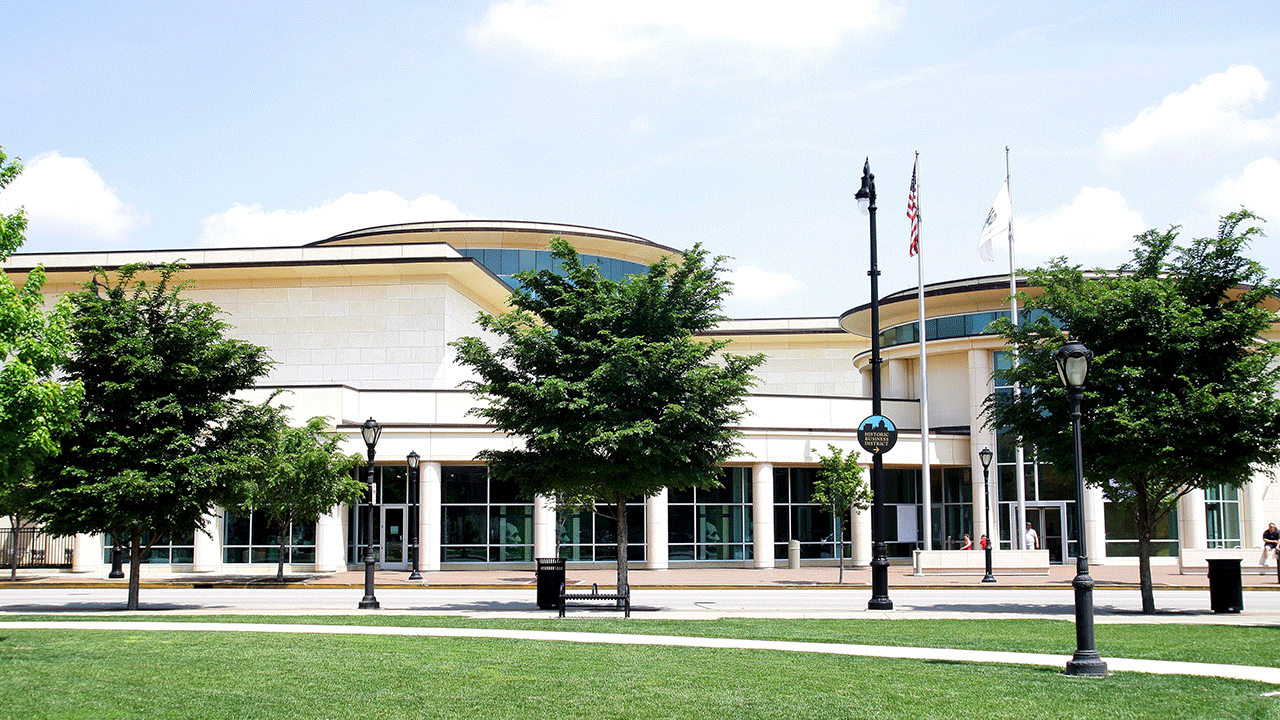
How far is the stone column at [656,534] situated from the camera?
1631 inches

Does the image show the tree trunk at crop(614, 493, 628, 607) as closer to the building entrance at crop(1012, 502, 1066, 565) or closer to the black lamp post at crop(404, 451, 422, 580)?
the black lamp post at crop(404, 451, 422, 580)

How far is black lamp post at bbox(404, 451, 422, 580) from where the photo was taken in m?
36.3

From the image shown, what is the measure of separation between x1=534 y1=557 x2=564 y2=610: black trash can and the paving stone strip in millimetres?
5269

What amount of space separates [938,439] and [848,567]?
22.2ft

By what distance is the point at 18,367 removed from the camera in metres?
17.2

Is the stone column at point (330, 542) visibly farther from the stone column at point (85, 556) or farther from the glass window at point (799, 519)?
the glass window at point (799, 519)

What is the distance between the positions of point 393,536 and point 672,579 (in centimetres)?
1193

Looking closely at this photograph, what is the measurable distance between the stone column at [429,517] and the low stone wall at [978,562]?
56.3 feet

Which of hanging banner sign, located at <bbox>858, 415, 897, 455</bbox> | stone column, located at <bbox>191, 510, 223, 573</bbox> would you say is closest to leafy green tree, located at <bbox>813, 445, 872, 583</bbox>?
hanging banner sign, located at <bbox>858, 415, 897, 455</bbox>

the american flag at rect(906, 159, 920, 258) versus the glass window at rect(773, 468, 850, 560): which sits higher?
the american flag at rect(906, 159, 920, 258)

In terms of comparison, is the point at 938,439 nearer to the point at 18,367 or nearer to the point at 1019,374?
the point at 1019,374

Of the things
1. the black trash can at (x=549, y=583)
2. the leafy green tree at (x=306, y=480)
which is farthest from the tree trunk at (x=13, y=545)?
the black trash can at (x=549, y=583)

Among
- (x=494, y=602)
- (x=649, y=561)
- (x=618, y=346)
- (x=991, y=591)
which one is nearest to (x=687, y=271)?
(x=618, y=346)

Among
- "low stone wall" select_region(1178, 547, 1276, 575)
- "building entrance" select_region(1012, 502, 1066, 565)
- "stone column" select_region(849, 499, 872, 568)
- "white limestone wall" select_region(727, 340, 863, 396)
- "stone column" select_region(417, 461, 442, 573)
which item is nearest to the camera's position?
"low stone wall" select_region(1178, 547, 1276, 575)
